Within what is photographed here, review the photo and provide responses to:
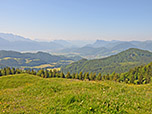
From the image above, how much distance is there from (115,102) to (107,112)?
1.75 m

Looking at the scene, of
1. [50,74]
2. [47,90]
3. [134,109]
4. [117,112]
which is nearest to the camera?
[117,112]

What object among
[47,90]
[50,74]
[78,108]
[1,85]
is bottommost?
[50,74]

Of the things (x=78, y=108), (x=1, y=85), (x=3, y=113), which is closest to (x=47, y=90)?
(x=3, y=113)

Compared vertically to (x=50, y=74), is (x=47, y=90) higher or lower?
higher

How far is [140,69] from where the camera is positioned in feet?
436

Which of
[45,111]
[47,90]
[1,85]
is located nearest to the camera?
[45,111]

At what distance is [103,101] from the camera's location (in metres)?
10.8

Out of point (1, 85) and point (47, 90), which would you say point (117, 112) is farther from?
point (1, 85)

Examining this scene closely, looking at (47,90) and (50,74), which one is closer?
(47,90)

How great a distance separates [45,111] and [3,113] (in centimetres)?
435

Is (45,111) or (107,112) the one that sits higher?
(107,112)

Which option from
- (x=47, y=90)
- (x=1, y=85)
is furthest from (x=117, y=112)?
(x=1, y=85)

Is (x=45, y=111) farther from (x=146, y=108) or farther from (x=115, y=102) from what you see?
(x=146, y=108)

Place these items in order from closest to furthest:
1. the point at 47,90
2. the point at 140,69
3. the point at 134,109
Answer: the point at 134,109, the point at 47,90, the point at 140,69
